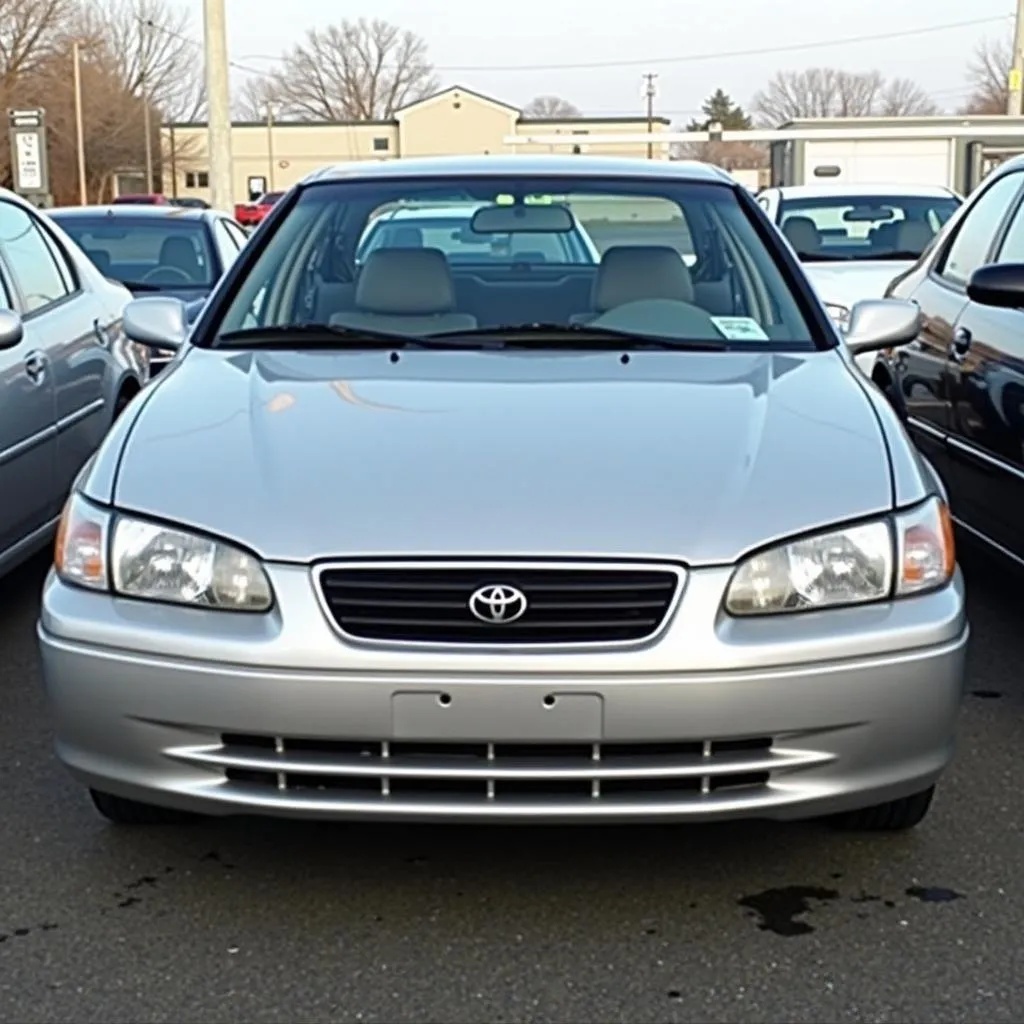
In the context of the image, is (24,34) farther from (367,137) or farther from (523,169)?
(523,169)

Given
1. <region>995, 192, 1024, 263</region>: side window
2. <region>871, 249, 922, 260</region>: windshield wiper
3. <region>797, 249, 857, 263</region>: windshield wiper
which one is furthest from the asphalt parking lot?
<region>871, 249, 922, 260</region>: windshield wiper

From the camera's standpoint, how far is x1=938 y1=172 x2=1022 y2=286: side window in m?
5.79

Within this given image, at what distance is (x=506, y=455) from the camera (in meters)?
3.24

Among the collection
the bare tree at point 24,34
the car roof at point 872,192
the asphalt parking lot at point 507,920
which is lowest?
the asphalt parking lot at point 507,920

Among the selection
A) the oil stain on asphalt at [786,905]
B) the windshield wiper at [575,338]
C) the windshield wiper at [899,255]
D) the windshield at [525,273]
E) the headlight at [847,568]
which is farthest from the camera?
the windshield wiper at [899,255]

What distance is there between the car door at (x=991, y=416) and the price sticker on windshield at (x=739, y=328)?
933 millimetres

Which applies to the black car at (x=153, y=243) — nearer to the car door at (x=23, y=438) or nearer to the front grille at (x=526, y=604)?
the car door at (x=23, y=438)

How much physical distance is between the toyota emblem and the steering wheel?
22.7 ft

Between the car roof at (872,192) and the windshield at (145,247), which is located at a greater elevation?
the car roof at (872,192)

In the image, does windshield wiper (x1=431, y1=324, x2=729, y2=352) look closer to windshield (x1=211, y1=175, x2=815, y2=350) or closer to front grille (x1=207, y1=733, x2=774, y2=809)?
windshield (x1=211, y1=175, x2=815, y2=350)

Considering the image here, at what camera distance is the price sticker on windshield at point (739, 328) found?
13.6 feet

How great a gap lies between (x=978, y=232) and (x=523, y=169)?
205cm

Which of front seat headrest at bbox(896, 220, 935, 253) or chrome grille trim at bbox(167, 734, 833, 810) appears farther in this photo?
front seat headrest at bbox(896, 220, 935, 253)

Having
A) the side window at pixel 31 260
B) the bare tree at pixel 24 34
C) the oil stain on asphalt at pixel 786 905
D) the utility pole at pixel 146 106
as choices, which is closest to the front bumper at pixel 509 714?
the oil stain on asphalt at pixel 786 905
